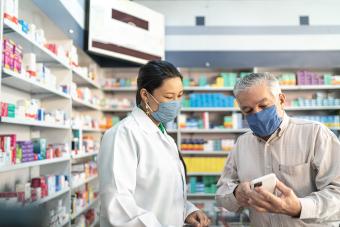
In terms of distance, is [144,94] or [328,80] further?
[328,80]

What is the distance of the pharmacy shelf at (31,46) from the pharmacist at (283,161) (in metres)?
2.08

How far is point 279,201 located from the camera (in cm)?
133

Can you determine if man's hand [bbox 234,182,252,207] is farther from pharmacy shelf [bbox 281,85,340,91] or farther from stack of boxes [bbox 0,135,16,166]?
pharmacy shelf [bbox 281,85,340,91]

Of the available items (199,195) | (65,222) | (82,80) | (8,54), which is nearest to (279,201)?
(8,54)

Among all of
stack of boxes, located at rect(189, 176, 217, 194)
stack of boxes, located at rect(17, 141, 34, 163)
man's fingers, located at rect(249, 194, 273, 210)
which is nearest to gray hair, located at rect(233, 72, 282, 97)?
man's fingers, located at rect(249, 194, 273, 210)

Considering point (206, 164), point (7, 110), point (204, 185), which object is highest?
point (7, 110)

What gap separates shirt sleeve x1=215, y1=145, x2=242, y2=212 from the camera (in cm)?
171

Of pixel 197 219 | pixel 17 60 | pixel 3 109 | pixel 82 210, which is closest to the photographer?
pixel 197 219

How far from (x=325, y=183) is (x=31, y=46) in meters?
3.03

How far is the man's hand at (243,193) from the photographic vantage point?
1418mm

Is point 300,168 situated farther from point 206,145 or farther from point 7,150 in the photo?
point 206,145

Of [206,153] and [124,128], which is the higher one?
[124,128]

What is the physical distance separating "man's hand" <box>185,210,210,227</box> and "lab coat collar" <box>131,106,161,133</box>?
0.54 metres

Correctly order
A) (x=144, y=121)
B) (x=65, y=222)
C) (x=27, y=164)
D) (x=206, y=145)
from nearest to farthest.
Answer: (x=144, y=121) < (x=27, y=164) < (x=65, y=222) < (x=206, y=145)
